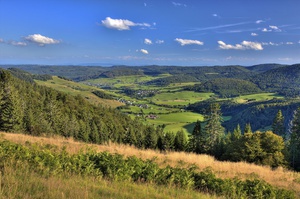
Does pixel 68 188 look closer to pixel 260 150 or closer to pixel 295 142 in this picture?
pixel 260 150

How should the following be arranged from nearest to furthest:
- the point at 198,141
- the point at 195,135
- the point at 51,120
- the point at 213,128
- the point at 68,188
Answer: the point at 68,188 → the point at 213,128 → the point at 198,141 → the point at 195,135 → the point at 51,120

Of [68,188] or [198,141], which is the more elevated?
[68,188]

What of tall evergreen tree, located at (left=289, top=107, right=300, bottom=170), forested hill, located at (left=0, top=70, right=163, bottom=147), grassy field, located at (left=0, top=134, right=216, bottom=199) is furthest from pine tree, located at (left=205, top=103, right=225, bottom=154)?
grassy field, located at (left=0, top=134, right=216, bottom=199)

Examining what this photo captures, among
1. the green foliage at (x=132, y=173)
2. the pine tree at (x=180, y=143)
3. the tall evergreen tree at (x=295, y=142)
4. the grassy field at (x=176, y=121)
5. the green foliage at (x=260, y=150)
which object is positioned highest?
the green foliage at (x=132, y=173)

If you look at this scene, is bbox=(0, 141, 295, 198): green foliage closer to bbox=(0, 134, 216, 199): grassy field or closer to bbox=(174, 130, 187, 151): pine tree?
bbox=(0, 134, 216, 199): grassy field

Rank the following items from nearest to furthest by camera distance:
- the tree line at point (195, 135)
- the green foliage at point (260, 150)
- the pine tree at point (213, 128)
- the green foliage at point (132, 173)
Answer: the green foliage at point (132, 173) < the green foliage at point (260, 150) < the tree line at point (195, 135) < the pine tree at point (213, 128)

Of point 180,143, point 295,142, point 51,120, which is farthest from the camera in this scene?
point 51,120

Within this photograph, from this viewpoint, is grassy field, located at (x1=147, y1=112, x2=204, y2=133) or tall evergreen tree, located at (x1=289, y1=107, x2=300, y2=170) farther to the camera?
grassy field, located at (x1=147, y1=112, x2=204, y2=133)

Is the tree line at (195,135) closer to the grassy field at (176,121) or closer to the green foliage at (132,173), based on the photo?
the green foliage at (132,173)

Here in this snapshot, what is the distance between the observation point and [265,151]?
2673 cm

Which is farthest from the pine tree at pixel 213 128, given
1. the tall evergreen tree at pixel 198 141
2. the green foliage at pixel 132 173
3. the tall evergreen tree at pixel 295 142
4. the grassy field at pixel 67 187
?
the grassy field at pixel 67 187

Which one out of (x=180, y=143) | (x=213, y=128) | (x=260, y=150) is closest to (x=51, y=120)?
(x=180, y=143)

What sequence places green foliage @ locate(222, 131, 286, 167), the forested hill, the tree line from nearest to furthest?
green foliage @ locate(222, 131, 286, 167), the tree line, the forested hill

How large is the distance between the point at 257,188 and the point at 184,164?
19.9 feet
